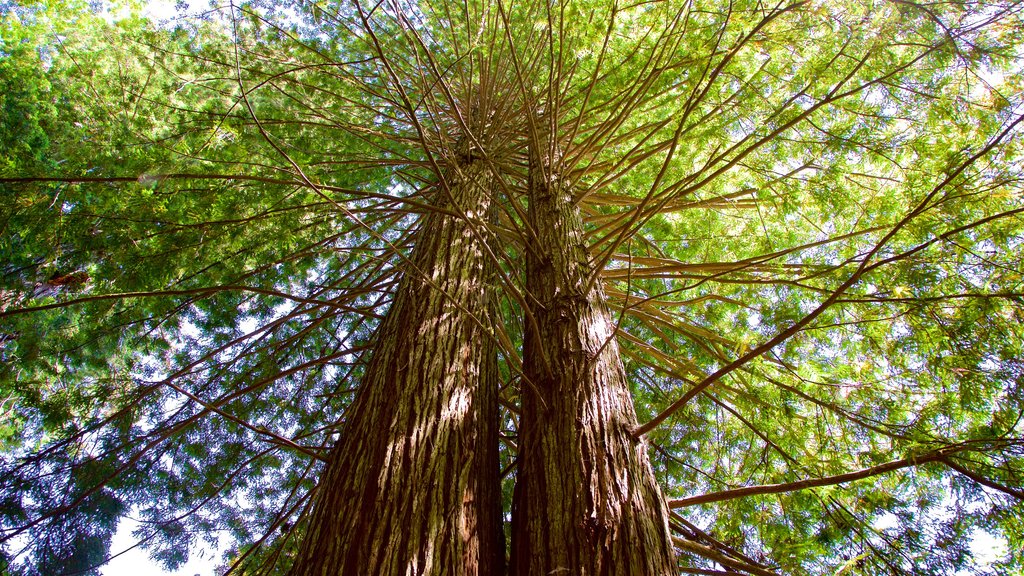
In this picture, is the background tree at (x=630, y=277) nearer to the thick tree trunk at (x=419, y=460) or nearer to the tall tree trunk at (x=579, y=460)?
the tall tree trunk at (x=579, y=460)

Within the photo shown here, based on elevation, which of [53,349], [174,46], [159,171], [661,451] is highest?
[174,46]

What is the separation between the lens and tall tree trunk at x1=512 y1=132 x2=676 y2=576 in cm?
117

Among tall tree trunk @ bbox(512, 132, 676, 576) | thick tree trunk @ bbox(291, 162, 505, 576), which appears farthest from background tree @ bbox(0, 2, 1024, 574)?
thick tree trunk @ bbox(291, 162, 505, 576)

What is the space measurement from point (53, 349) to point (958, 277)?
16.6 feet

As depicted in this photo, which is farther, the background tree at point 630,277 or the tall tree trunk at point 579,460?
the background tree at point 630,277

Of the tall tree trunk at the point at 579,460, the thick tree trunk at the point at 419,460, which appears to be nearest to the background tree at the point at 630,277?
the tall tree trunk at the point at 579,460

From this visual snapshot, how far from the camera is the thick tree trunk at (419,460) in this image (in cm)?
129

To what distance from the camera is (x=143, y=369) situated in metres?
3.65

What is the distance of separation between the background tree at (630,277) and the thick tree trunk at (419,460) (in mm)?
156

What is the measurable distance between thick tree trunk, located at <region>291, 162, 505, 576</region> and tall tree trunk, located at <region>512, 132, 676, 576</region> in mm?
146

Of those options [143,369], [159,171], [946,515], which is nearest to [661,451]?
[946,515]

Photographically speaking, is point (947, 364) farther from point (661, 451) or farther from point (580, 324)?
point (580, 324)

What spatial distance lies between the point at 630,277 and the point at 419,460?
3.20 ft

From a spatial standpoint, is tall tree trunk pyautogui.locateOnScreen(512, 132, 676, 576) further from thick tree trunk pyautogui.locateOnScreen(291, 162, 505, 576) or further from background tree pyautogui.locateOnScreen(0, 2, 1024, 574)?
thick tree trunk pyautogui.locateOnScreen(291, 162, 505, 576)
